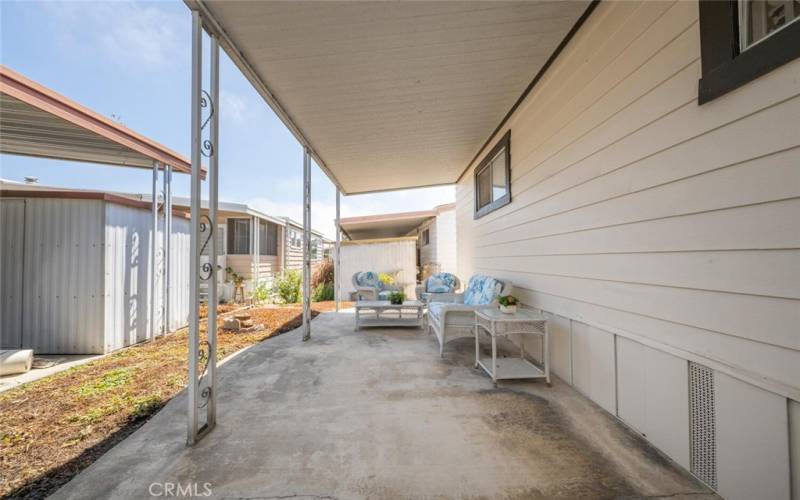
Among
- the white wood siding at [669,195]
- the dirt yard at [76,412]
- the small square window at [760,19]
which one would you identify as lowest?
the dirt yard at [76,412]

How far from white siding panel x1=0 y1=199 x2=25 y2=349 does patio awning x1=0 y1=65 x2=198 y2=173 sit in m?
0.86

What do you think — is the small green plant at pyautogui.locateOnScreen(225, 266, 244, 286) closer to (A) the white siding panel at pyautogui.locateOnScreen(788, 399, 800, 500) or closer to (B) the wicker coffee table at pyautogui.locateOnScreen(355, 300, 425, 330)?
(B) the wicker coffee table at pyautogui.locateOnScreen(355, 300, 425, 330)

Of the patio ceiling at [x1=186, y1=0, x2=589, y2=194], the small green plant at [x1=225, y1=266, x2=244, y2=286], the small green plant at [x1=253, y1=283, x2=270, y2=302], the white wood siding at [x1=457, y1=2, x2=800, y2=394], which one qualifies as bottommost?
the small green plant at [x1=253, y1=283, x2=270, y2=302]

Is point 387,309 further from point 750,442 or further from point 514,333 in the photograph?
point 750,442

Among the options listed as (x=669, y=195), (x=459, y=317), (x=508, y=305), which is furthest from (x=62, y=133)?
(x=669, y=195)

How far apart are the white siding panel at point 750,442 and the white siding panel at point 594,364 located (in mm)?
726

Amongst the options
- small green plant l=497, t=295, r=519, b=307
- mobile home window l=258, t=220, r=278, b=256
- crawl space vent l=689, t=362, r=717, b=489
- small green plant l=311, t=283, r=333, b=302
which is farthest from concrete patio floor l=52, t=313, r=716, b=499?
mobile home window l=258, t=220, r=278, b=256

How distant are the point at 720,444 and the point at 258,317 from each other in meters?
6.59

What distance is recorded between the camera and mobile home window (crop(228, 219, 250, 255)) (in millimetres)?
9734

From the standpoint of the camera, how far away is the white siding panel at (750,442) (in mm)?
1245

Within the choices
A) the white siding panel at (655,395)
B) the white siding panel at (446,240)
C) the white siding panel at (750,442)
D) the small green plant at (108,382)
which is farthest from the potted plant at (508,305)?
the white siding panel at (446,240)

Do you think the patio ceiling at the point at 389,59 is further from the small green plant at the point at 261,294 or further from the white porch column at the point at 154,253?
the small green plant at the point at 261,294

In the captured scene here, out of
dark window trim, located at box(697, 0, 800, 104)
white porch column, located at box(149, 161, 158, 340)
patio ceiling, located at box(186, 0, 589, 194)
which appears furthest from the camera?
white porch column, located at box(149, 161, 158, 340)

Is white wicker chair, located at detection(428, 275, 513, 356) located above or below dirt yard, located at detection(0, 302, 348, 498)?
above
